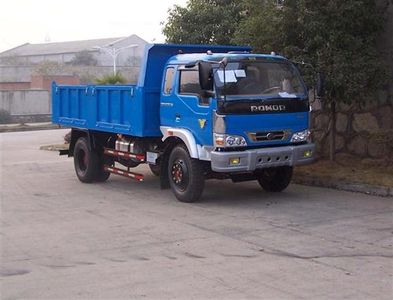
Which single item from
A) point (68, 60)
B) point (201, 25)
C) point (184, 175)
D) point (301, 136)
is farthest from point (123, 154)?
point (68, 60)

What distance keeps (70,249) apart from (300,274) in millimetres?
2861

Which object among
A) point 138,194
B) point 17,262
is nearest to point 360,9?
point 138,194

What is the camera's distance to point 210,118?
9.58 m

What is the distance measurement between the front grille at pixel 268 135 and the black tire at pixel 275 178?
1034 mm

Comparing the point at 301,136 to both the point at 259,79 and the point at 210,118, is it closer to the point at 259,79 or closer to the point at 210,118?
the point at 259,79

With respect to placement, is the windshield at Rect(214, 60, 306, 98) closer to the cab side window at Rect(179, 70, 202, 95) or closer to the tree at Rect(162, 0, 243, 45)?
the cab side window at Rect(179, 70, 202, 95)

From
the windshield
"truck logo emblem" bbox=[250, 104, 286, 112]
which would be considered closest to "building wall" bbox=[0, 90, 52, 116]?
the windshield

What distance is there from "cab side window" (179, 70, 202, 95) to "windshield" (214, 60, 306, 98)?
47 cm

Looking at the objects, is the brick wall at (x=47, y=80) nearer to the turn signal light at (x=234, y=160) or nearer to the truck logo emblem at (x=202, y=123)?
the truck logo emblem at (x=202, y=123)

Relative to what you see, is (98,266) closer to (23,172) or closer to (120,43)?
(23,172)

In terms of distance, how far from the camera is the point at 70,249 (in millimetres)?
7324

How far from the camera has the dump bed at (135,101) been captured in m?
10.8

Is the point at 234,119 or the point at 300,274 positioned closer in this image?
the point at 300,274

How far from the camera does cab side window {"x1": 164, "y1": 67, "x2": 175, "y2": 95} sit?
34.5 ft
